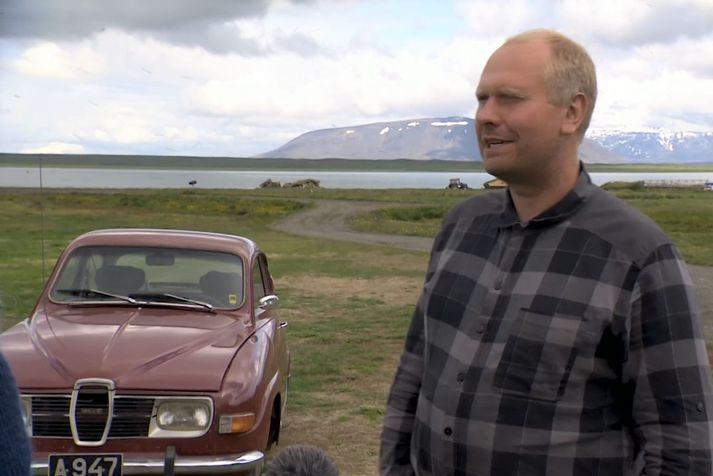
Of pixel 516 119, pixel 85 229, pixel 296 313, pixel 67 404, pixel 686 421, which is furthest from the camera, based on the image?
pixel 85 229

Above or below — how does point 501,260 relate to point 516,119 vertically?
below

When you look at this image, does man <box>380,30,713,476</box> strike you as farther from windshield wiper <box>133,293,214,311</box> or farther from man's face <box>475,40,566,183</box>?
windshield wiper <box>133,293,214,311</box>

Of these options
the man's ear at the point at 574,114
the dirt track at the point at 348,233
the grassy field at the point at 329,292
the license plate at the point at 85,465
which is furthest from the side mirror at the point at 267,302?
the dirt track at the point at 348,233

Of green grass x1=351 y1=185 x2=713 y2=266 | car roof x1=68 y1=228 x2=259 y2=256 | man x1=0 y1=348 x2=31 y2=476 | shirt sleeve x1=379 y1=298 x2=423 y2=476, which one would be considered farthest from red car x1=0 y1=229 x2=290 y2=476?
green grass x1=351 y1=185 x2=713 y2=266

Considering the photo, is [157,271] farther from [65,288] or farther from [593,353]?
[593,353]

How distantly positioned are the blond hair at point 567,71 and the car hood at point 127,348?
311 centimetres

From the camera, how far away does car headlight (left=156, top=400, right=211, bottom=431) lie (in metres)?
4.53

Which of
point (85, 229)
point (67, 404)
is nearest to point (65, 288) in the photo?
point (67, 404)

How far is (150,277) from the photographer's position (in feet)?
19.1

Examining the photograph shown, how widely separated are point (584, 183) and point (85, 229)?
91.2 ft

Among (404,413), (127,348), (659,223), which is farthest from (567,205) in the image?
(659,223)

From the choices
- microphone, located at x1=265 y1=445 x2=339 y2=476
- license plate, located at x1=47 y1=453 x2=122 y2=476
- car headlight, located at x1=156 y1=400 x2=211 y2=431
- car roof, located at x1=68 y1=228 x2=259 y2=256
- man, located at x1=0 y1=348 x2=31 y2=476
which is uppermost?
man, located at x1=0 y1=348 x2=31 y2=476

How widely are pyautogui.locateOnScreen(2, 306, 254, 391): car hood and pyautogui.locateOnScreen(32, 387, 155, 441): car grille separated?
0.08m

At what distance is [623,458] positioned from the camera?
187cm
